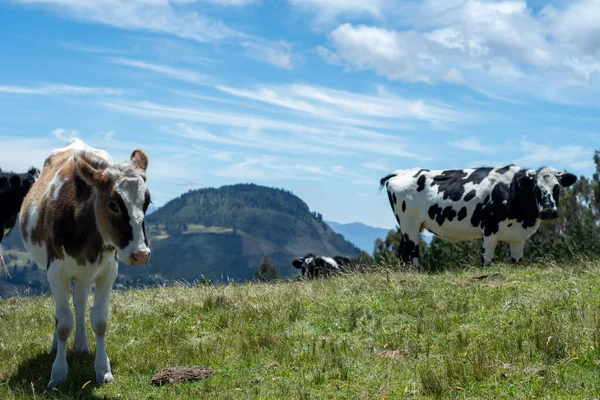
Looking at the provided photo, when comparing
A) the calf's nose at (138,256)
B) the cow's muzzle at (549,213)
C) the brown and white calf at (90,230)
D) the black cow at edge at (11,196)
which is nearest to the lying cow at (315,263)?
the cow's muzzle at (549,213)

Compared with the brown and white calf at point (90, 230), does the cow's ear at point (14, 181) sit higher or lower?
higher

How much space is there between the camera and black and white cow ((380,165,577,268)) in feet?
59.0

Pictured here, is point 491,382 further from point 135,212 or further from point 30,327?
point 30,327

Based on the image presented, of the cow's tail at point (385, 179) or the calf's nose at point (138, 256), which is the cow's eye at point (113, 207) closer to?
the calf's nose at point (138, 256)

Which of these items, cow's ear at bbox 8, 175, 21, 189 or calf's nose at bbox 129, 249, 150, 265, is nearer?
calf's nose at bbox 129, 249, 150, 265

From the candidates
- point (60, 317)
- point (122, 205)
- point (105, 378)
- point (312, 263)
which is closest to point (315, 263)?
point (312, 263)

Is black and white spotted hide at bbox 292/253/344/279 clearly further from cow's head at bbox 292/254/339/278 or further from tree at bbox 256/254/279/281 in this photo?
tree at bbox 256/254/279/281

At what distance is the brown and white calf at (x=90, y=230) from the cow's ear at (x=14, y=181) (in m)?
8.38

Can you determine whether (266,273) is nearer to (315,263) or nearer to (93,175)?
(315,263)

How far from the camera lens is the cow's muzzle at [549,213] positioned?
1709cm

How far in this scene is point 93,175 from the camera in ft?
27.1

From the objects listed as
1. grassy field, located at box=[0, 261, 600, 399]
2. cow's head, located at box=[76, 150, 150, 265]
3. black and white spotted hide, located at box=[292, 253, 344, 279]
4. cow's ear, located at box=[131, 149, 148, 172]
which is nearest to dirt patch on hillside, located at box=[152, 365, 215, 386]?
grassy field, located at box=[0, 261, 600, 399]

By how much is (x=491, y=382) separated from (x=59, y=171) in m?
6.55

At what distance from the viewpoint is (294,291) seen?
12.6 m
